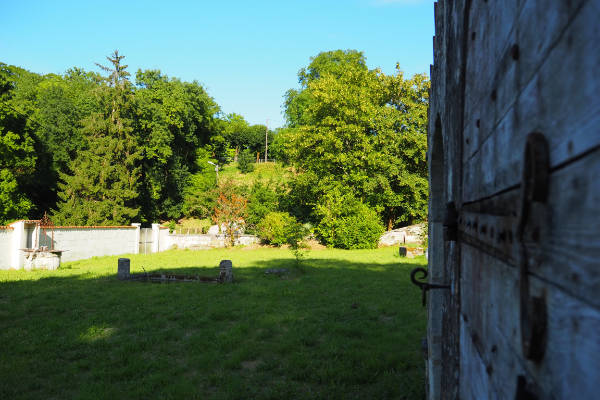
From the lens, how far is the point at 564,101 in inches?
28.0

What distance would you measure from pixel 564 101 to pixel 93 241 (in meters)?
24.8

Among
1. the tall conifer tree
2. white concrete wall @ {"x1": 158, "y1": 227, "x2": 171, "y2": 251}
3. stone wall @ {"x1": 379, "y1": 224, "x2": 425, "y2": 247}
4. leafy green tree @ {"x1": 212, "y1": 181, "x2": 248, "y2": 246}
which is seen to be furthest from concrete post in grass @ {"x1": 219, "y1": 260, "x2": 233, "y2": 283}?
the tall conifer tree

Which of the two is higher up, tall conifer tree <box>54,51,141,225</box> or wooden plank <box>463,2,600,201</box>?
tall conifer tree <box>54,51,141,225</box>

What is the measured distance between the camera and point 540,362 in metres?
0.80

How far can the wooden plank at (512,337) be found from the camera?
24.4 inches

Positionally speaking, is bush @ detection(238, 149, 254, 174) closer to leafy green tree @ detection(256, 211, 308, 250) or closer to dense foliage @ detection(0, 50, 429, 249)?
dense foliage @ detection(0, 50, 429, 249)

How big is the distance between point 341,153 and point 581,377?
87.8ft

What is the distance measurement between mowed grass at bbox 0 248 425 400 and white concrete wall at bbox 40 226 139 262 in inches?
277

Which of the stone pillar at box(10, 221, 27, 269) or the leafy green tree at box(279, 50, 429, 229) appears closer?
the stone pillar at box(10, 221, 27, 269)

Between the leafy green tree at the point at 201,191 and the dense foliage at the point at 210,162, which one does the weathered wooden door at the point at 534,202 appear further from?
the leafy green tree at the point at 201,191

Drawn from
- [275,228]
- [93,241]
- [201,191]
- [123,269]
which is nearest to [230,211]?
[275,228]

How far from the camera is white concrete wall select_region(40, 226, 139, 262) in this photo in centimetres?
2041

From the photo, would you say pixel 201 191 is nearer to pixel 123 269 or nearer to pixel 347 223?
pixel 347 223

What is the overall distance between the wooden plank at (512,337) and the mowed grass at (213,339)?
14.4 ft
